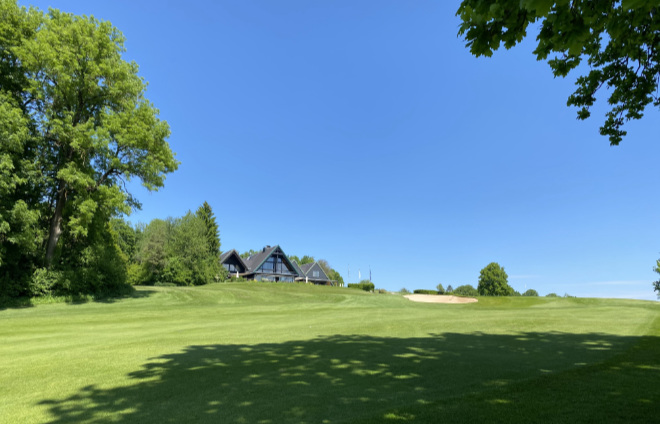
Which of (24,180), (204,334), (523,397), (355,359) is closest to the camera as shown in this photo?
(523,397)

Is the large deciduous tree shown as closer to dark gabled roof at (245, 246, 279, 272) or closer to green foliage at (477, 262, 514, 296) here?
dark gabled roof at (245, 246, 279, 272)

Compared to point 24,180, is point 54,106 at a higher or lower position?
higher

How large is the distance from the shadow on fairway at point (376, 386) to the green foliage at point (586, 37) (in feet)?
13.9

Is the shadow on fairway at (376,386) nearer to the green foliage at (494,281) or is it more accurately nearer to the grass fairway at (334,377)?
the grass fairway at (334,377)

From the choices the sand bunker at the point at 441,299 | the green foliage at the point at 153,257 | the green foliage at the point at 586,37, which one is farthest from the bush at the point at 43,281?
the sand bunker at the point at 441,299

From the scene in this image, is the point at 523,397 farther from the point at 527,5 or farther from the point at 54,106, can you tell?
the point at 54,106

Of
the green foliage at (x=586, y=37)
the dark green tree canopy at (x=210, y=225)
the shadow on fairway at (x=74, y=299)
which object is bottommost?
the shadow on fairway at (x=74, y=299)

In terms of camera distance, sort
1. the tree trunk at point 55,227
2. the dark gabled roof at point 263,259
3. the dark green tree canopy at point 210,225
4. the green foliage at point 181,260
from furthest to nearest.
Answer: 1. the dark gabled roof at point 263,259
2. the dark green tree canopy at point 210,225
3. the green foliage at point 181,260
4. the tree trunk at point 55,227

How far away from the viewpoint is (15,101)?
21719mm

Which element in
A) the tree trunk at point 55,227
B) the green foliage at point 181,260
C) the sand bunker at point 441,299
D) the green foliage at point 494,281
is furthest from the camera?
the green foliage at point 494,281

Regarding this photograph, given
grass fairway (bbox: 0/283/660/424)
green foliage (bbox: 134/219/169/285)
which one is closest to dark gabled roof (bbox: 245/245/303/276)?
green foliage (bbox: 134/219/169/285)

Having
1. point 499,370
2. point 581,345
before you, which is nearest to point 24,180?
point 499,370

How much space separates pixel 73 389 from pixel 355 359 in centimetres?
479

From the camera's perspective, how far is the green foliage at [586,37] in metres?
3.49
